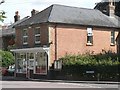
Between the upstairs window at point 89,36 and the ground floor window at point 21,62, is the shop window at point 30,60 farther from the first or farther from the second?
the upstairs window at point 89,36

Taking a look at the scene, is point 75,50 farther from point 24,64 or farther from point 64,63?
point 24,64

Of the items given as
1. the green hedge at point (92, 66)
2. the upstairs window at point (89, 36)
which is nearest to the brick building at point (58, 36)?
the upstairs window at point (89, 36)

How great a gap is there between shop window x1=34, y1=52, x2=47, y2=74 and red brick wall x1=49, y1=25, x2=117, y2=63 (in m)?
1.37

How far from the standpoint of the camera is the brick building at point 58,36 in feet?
135

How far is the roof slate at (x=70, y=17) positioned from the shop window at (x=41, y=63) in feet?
12.9

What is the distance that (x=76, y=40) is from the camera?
1698 inches

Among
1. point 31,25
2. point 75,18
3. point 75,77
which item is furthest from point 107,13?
point 75,77

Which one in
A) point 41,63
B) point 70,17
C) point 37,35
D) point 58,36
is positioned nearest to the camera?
point 58,36

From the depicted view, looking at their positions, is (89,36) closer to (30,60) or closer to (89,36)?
(89,36)

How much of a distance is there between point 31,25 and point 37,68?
5264 mm

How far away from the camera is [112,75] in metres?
34.0

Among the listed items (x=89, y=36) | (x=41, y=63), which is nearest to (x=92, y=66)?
(x=41, y=63)

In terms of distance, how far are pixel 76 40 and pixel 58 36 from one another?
271 centimetres

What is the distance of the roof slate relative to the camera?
4241 centimetres
